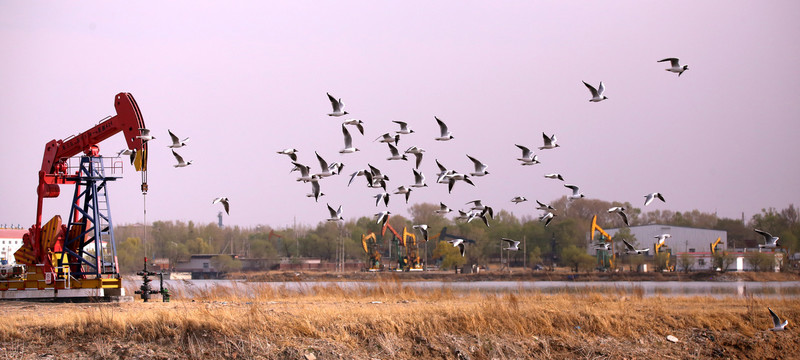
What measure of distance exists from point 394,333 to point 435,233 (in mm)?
94592

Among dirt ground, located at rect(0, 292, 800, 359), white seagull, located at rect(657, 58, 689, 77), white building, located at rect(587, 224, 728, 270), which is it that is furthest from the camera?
white building, located at rect(587, 224, 728, 270)

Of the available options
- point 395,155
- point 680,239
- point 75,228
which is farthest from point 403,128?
point 680,239

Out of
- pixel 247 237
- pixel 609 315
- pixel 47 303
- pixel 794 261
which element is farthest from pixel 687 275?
pixel 247 237

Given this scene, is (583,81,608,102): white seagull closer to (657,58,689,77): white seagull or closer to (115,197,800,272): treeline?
(657,58,689,77): white seagull

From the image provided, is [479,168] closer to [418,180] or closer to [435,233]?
[418,180]

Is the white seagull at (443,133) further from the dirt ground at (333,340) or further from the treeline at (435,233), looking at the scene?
the treeline at (435,233)

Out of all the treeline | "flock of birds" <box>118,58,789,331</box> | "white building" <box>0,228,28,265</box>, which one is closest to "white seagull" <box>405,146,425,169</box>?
"flock of birds" <box>118,58,789,331</box>

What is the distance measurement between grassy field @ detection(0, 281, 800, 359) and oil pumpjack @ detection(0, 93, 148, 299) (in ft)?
10.4

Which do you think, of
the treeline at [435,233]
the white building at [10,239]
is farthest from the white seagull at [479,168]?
the white building at [10,239]

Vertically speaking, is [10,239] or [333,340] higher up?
[10,239]

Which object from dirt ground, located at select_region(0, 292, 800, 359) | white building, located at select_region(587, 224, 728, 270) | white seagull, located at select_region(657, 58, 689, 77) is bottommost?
dirt ground, located at select_region(0, 292, 800, 359)

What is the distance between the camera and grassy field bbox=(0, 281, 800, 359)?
69.6ft

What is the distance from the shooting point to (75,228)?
100 feet

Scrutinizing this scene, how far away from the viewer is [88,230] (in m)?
30.1
